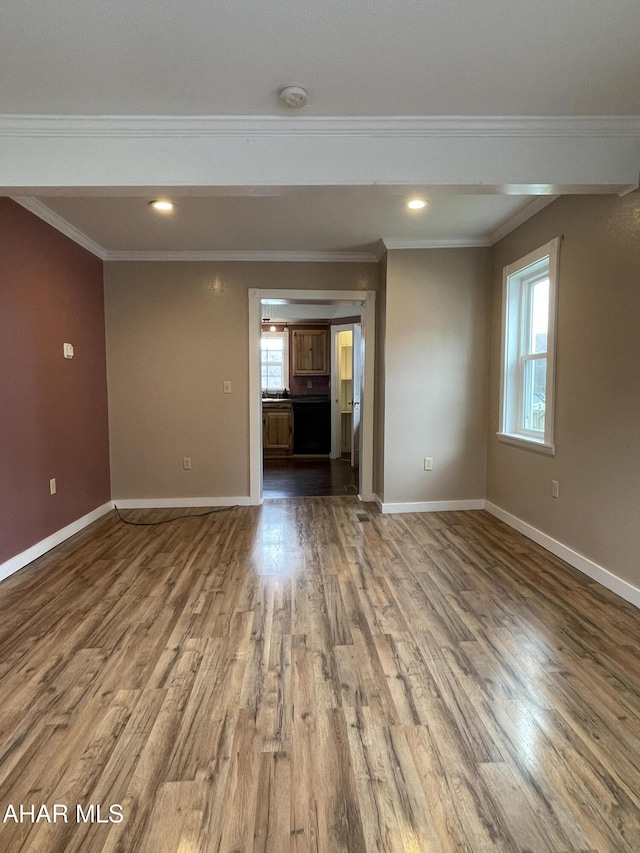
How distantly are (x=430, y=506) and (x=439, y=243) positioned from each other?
2.34m

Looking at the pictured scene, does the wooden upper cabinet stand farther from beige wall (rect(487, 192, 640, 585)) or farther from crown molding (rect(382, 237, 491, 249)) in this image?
beige wall (rect(487, 192, 640, 585))

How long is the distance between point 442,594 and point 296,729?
1212mm

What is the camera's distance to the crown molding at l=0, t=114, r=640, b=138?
1.96 metres

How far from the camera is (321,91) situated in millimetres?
1799

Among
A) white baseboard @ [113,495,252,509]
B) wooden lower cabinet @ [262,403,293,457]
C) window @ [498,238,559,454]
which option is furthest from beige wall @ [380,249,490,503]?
wooden lower cabinet @ [262,403,293,457]

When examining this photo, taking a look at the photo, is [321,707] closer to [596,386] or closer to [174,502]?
[596,386]

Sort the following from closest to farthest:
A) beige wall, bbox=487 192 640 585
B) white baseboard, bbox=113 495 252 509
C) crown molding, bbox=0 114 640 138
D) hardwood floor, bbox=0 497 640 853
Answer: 1. hardwood floor, bbox=0 497 640 853
2. crown molding, bbox=0 114 640 138
3. beige wall, bbox=487 192 640 585
4. white baseboard, bbox=113 495 252 509

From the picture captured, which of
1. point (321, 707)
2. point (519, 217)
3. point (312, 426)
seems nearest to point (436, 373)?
point (519, 217)

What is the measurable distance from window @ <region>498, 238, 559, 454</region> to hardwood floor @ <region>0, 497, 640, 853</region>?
1.09 m

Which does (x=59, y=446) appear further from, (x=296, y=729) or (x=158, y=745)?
(x=296, y=729)

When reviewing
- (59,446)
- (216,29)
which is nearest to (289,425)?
(59,446)

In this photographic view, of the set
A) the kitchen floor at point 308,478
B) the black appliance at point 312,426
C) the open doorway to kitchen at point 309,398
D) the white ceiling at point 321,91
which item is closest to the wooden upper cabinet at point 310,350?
the open doorway to kitchen at point 309,398

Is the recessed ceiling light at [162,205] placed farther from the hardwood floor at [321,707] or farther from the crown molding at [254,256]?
the hardwood floor at [321,707]

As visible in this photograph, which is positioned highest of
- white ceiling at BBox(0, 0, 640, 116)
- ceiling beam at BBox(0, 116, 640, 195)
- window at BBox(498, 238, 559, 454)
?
white ceiling at BBox(0, 0, 640, 116)
